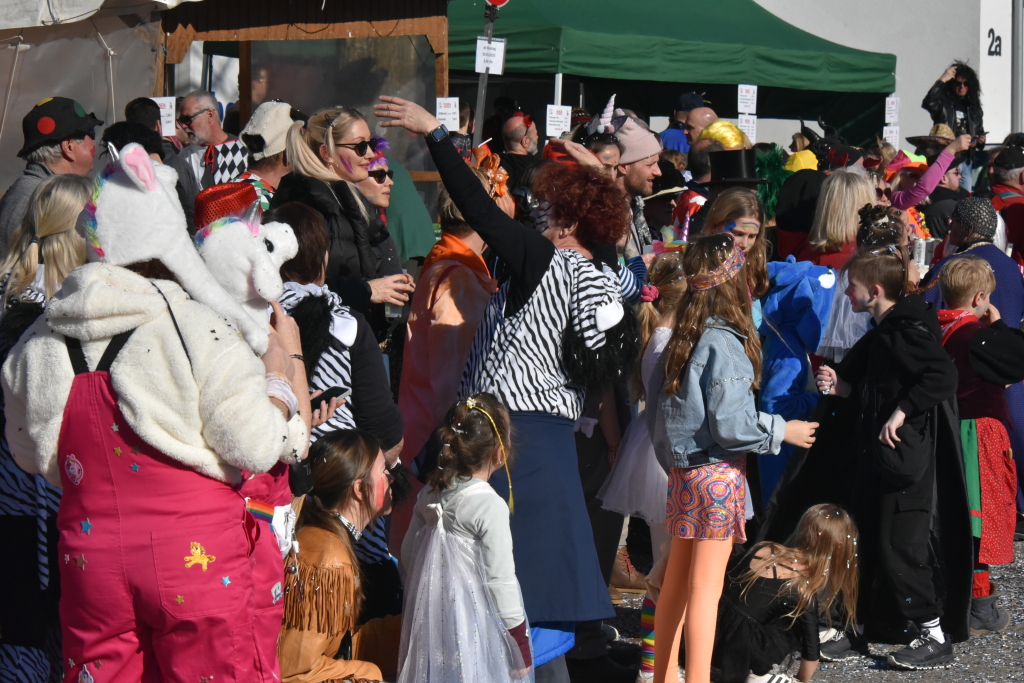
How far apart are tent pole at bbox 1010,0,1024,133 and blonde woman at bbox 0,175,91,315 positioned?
53.5 feet

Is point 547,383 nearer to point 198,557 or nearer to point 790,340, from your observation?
point 198,557

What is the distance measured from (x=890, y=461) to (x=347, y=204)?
2.59 meters

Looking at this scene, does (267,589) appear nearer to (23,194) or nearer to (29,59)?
(23,194)

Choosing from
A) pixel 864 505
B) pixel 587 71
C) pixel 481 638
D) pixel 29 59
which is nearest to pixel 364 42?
pixel 29 59

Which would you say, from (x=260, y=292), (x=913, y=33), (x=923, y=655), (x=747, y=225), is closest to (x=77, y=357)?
(x=260, y=292)

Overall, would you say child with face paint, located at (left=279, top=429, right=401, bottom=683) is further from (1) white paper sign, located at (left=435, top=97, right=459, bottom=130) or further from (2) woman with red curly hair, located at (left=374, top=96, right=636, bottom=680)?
(1) white paper sign, located at (left=435, top=97, right=459, bottom=130)

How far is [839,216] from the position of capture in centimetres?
597

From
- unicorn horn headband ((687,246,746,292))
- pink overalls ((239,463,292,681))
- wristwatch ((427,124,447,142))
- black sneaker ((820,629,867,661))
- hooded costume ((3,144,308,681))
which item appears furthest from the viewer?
black sneaker ((820,629,867,661))

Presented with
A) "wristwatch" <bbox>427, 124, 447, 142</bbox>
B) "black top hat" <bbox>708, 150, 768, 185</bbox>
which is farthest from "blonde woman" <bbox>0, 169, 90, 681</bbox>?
"black top hat" <bbox>708, 150, 768, 185</bbox>

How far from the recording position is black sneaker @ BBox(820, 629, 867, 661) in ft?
15.9

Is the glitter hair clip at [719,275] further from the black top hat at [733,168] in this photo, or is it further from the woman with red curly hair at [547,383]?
the black top hat at [733,168]

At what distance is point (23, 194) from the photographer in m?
4.89

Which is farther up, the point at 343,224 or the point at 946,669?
the point at 343,224

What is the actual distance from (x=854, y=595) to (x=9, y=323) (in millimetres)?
3536
